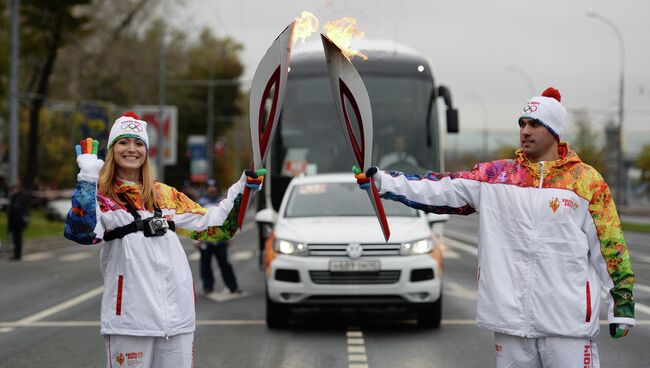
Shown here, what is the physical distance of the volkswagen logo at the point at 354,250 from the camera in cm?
982

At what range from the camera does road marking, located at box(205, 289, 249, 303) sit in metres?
13.2

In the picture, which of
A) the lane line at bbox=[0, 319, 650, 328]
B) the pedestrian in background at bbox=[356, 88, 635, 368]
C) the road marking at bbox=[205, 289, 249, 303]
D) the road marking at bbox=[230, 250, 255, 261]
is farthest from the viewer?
the road marking at bbox=[230, 250, 255, 261]

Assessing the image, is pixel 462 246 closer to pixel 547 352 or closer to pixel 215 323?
pixel 215 323

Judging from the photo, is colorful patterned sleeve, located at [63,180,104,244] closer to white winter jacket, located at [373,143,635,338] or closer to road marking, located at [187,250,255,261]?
white winter jacket, located at [373,143,635,338]

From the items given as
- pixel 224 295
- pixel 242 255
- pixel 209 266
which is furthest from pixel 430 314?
pixel 242 255

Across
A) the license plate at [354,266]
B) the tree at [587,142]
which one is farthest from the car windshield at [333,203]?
the tree at [587,142]

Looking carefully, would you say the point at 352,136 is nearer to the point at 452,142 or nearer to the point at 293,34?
the point at 293,34

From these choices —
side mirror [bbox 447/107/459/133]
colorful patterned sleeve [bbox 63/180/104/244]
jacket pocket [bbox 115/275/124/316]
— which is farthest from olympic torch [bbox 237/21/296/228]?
side mirror [bbox 447/107/459/133]

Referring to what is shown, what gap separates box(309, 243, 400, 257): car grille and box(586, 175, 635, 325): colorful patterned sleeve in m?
5.52

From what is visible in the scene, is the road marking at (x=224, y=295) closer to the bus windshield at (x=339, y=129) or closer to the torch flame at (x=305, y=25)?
the bus windshield at (x=339, y=129)

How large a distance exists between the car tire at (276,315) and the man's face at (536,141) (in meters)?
5.88

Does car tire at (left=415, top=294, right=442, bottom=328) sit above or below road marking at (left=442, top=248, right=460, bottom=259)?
above

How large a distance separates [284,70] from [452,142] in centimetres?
12461

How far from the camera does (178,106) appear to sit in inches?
2685
